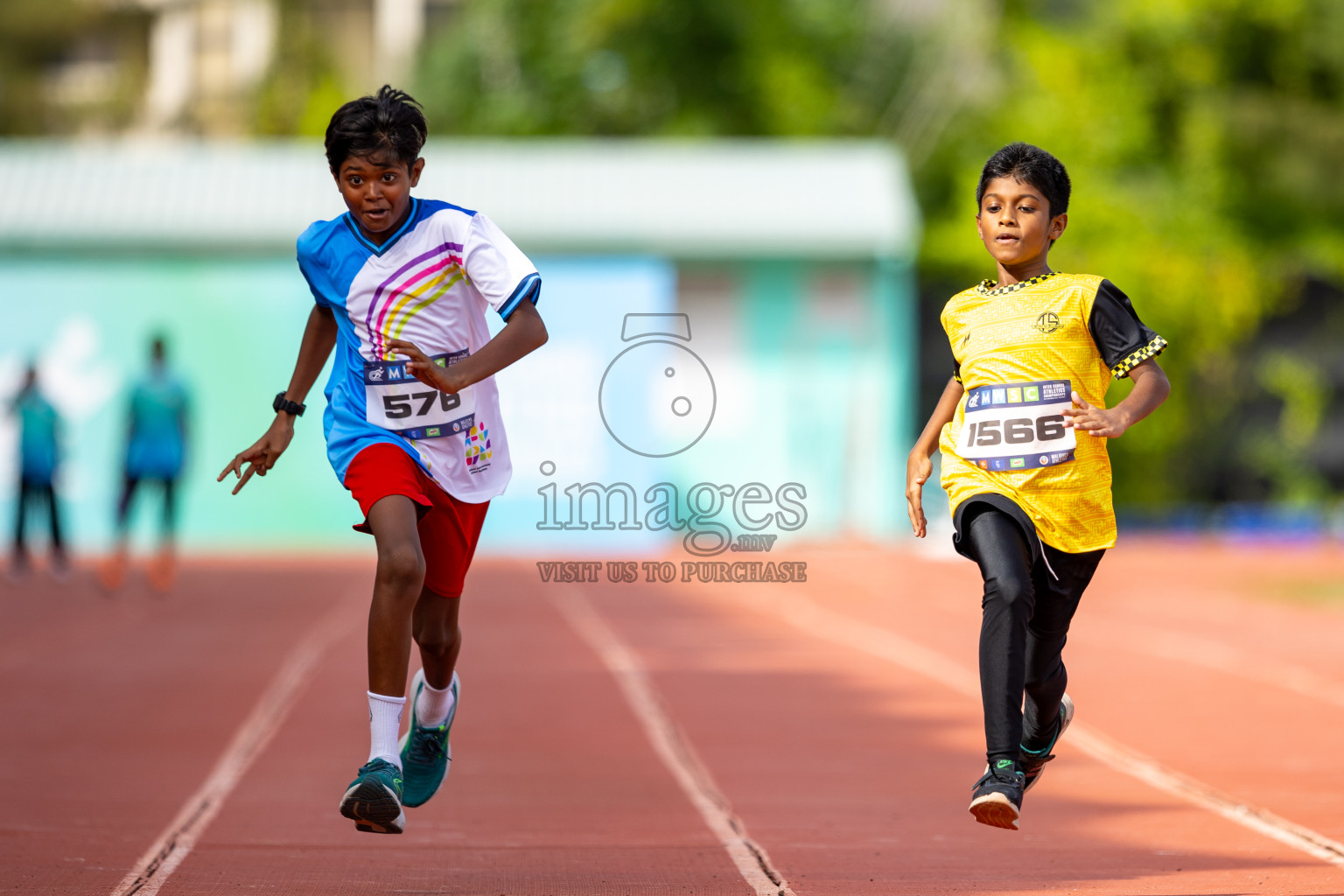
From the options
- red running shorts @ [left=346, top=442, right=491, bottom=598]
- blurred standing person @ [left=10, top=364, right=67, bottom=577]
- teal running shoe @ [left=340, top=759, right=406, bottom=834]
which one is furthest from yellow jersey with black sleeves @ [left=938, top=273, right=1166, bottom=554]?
blurred standing person @ [left=10, top=364, right=67, bottom=577]

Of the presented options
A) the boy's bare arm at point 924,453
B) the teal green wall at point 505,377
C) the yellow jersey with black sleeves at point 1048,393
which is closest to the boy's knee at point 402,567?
the boy's bare arm at point 924,453

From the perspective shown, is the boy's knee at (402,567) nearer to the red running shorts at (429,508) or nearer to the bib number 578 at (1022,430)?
the red running shorts at (429,508)

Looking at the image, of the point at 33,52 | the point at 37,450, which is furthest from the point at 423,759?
the point at 33,52

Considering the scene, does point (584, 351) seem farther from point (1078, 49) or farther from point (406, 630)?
point (406, 630)

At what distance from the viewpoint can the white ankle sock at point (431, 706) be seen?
5715 millimetres

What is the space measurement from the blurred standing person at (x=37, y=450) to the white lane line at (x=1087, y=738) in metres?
6.73

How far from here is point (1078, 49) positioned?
3391 cm

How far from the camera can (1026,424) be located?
501 cm

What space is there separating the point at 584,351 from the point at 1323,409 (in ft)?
37.5

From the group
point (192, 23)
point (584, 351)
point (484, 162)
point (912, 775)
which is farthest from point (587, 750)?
point (192, 23)

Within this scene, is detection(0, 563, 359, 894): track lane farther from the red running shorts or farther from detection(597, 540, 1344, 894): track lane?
detection(597, 540, 1344, 894): track lane

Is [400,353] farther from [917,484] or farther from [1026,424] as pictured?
[1026,424]

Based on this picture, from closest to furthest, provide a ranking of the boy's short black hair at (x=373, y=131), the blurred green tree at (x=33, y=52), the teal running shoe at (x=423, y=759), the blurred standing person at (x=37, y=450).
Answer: the boy's short black hair at (x=373, y=131)
the teal running shoe at (x=423, y=759)
the blurred standing person at (x=37, y=450)
the blurred green tree at (x=33, y=52)

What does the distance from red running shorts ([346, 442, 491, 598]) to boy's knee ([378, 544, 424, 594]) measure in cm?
15
